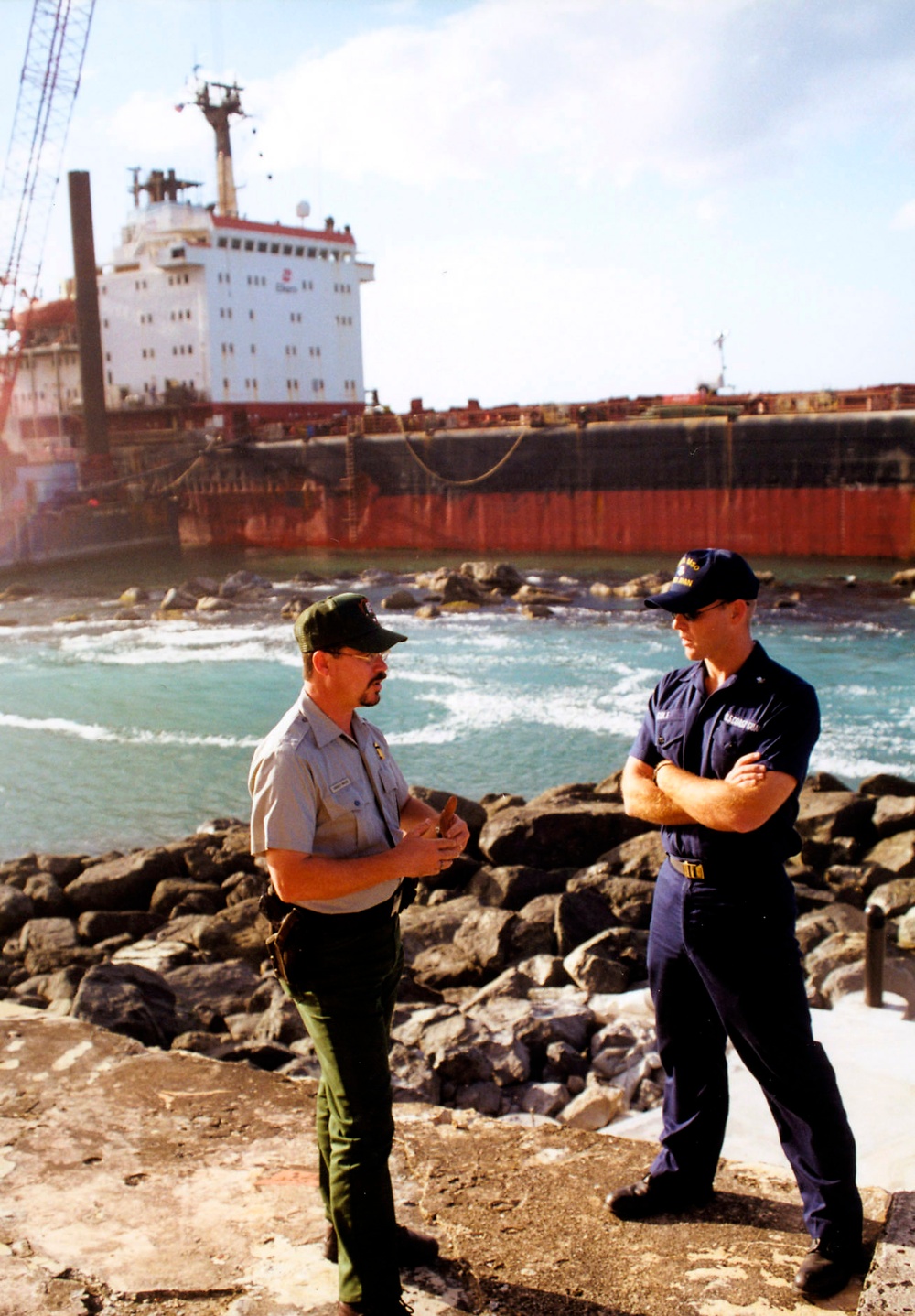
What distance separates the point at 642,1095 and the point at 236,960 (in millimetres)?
2441

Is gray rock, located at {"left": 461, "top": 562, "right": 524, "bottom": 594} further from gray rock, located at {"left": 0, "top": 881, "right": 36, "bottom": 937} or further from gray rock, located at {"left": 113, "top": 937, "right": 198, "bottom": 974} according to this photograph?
gray rock, located at {"left": 113, "top": 937, "right": 198, "bottom": 974}

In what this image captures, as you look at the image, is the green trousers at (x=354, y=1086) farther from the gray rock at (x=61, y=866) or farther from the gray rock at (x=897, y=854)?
the gray rock at (x=61, y=866)

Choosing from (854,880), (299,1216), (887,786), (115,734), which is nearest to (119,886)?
(854,880)

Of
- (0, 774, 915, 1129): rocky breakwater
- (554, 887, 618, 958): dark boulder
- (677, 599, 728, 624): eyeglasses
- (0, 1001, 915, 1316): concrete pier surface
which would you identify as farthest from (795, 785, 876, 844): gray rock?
(677, 599, 728, 624): eyeglasses

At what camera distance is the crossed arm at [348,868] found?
2.25 meters

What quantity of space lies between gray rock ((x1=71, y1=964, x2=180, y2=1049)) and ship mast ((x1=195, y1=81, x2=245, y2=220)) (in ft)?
153

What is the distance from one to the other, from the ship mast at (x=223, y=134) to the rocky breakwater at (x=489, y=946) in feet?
142

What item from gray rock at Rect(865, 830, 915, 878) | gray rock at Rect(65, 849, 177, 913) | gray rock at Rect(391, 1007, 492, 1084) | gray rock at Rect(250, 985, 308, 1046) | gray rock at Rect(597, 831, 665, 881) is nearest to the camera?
gray rock at Rect(391, 1007, 492, 1084)

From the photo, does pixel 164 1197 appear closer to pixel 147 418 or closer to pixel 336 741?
pixel 336 741

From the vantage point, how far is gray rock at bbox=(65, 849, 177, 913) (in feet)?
24.4

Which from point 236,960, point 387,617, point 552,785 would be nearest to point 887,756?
point 552,785

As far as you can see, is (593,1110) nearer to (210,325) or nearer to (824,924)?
(824,924)

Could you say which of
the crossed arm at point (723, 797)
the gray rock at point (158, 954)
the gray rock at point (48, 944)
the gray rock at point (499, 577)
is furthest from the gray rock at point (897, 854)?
the gray rock at point (499, 577)

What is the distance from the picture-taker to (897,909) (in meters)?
6.58
